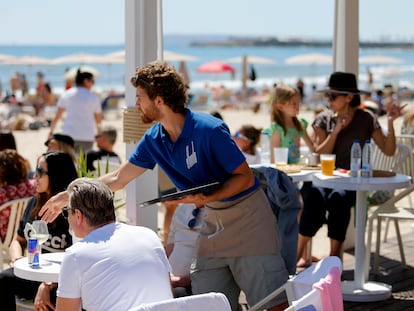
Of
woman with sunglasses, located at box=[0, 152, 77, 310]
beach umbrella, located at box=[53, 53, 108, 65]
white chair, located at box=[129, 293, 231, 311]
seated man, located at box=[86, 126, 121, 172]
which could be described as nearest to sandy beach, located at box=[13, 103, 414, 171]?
beach umbrella, located at box=[53, 53, 108, 65]

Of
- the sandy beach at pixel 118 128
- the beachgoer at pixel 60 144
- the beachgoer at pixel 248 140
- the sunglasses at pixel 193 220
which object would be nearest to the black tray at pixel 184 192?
the sunglasses at pixel 193 220

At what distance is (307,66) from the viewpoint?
195ft

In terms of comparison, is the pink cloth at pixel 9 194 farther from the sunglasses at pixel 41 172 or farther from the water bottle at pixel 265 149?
the water bottle at pixel 265 149

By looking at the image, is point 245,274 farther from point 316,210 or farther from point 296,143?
point 296,143

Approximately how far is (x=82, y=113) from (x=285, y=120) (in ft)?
10.1

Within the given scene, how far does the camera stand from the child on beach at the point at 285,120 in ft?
20.1

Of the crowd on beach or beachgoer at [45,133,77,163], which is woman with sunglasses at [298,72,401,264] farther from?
beachgoer at [45,133,77,163]

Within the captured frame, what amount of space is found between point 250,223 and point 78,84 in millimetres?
5464

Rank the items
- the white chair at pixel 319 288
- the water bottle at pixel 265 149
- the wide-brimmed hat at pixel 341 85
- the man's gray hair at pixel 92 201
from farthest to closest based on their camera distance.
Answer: the water bottle at pixel 265 149, the wide-brimmed hat at pixel 341 85, the man's gray hair at pixel 92 201, the white chair at pixel 319 288

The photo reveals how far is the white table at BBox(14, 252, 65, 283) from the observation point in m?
3.50

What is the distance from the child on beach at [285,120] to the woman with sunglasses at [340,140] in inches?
14.8

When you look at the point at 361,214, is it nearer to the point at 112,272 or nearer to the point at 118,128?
the point at 112,272

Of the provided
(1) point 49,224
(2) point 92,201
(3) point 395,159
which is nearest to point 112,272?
(2) point 92,201

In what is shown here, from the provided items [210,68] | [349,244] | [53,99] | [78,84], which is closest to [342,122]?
[349,244]
